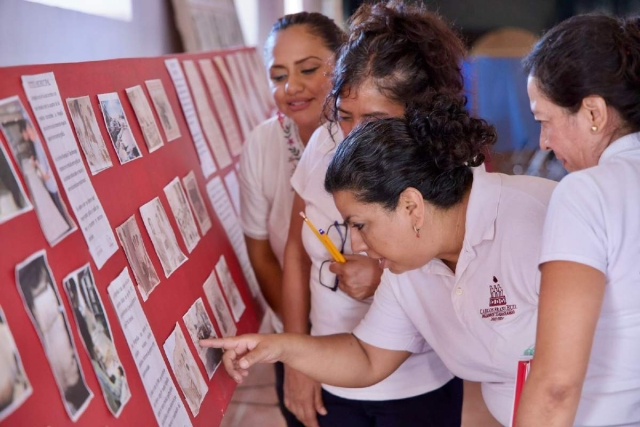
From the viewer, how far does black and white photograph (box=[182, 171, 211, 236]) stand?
5.82 ft

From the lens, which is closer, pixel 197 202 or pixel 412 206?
pixel 412 206

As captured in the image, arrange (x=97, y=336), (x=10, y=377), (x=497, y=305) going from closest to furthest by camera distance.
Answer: (x=10, y=377), (x=97, y=336), (x=497, y=305)

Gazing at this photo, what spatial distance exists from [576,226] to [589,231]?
0.02 metres

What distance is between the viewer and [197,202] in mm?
1830

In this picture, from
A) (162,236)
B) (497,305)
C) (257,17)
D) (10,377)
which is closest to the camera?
(10,377)

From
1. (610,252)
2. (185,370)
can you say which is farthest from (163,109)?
(610,252)

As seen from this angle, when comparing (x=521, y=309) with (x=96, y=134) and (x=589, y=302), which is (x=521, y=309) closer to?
(x=589, y=302)

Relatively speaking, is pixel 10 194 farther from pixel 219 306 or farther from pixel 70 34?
pixel 70 34

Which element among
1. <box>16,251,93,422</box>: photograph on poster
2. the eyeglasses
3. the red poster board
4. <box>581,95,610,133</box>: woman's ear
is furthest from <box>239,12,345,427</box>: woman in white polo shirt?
<box>16,251,93,422</box>: photograph on poster

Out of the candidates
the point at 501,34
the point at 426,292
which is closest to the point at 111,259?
the point at 426,292

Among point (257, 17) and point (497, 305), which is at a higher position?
point (257, 17)

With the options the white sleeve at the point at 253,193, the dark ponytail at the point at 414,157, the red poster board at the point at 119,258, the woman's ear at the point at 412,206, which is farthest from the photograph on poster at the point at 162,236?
the white sleeve at the point at 253,193

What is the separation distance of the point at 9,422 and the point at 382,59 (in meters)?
1.06

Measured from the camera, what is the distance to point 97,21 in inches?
88.5
